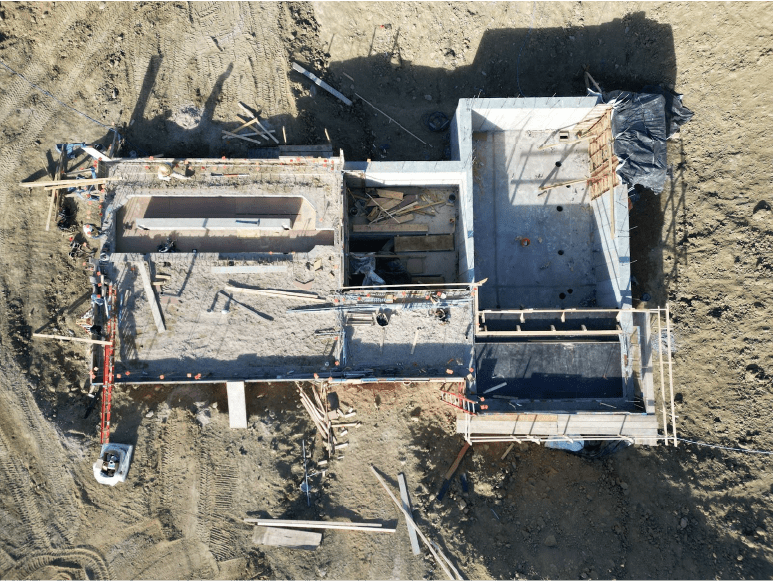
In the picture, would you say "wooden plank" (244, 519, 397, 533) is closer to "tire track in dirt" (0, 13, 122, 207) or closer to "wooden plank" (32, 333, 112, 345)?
"wooden plank" (32, 333, 112, 345)

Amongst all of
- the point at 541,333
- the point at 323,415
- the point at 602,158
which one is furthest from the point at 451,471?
the point at 602,158

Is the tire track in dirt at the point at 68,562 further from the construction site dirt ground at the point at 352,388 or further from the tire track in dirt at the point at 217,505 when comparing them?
the tire track in dirt at the point at 217,505

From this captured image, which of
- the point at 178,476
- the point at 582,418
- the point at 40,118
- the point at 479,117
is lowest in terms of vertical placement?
the point at 178,476

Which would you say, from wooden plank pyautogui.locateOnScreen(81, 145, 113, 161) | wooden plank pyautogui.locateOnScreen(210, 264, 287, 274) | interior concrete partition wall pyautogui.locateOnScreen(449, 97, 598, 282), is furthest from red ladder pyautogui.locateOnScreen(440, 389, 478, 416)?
wooden plank pyautogui.locateOnScreen(81, 145, 113, 161)

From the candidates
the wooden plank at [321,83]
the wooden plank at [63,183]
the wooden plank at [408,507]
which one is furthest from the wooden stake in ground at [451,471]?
the wooden plank at [63,183]

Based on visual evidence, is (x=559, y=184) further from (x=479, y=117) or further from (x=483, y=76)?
(x=483, y=76)
